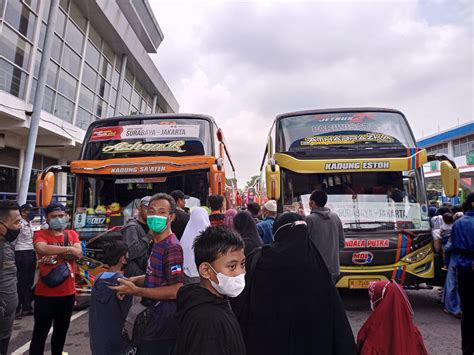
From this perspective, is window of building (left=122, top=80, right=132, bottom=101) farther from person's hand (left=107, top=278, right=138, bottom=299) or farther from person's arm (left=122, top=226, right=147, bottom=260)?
person's hand (left=107, top=278, right=138, bottom=299)

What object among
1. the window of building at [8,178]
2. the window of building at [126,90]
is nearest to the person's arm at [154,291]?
the window of building at [8,178]

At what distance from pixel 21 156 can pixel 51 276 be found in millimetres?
12954

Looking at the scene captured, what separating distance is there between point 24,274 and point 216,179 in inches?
135

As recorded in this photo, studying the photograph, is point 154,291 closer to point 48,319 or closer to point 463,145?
point 48,319

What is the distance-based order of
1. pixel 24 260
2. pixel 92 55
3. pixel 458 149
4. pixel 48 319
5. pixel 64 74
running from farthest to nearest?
pixel 458 149
pixel 92 55
pixel 64 74
pixel 24 260
pixel 48 319

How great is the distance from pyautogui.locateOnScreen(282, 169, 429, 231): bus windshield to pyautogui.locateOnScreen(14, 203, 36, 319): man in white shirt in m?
4.27

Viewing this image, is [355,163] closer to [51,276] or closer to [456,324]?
[456,324]

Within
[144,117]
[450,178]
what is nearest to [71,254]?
[144,117]

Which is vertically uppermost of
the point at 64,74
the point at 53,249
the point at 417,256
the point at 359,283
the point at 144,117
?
the point at 64,74

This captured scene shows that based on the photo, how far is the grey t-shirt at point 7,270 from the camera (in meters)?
3.27

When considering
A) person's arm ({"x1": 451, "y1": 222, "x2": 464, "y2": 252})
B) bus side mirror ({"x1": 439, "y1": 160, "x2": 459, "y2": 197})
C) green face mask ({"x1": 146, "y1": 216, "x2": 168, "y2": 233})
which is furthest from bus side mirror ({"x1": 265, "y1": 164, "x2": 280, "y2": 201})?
green face mask ({"x1": 146, "y1": 216, "x2": 168, "y2": 233})

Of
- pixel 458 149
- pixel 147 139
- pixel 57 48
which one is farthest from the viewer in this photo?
pixel 458 149

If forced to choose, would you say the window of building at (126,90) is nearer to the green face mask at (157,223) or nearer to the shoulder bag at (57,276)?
the shoulder bag at (57,276)

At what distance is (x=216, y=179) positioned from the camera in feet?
19.5
